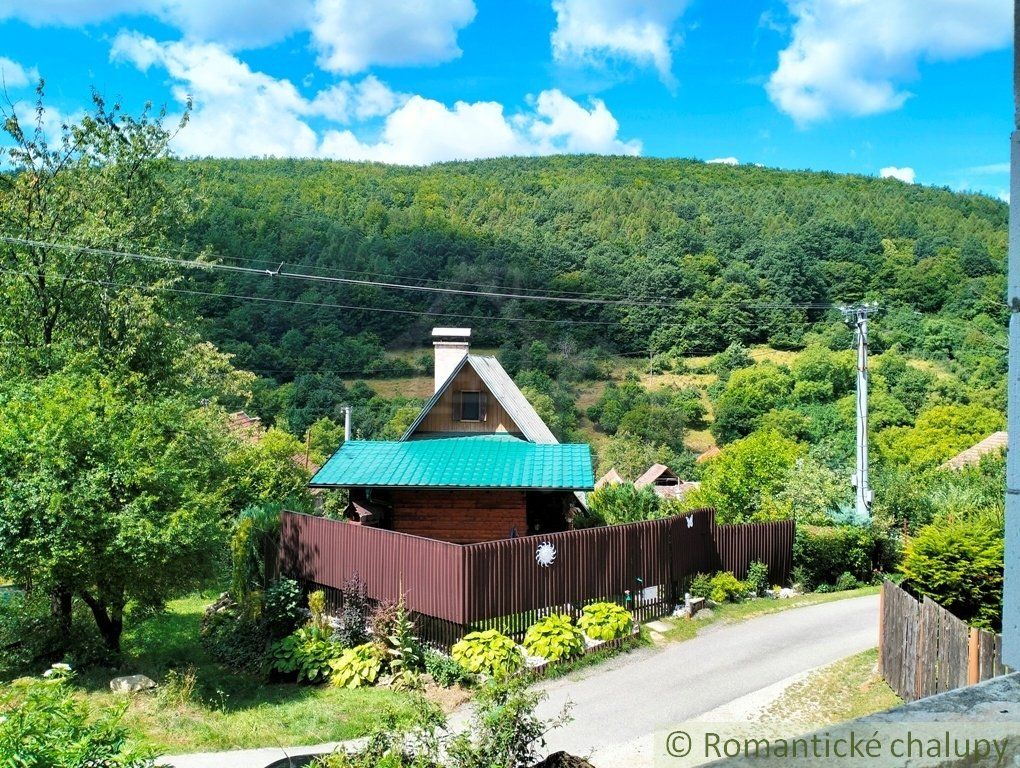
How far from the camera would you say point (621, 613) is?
593 inches

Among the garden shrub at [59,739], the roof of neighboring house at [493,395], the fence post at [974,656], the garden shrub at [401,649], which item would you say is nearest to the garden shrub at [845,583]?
the roof of neighboring house at [493,395]

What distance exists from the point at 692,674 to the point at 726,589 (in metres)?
4.87

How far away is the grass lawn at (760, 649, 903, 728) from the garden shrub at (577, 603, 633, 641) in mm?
3425

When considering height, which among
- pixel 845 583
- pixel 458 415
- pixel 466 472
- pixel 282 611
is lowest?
pixel 845 583

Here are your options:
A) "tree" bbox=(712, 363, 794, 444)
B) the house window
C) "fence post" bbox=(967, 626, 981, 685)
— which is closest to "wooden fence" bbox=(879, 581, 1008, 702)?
"fence post" bbox=(967, 626, 981, 685)

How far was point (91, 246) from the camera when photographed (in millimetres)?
20562

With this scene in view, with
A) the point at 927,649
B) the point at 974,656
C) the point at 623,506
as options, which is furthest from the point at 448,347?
the point at 974,656

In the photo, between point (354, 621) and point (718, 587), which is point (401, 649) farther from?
point (718, 587)

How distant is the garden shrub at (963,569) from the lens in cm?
1124

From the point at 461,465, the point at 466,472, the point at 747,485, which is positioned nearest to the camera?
the point at 466,472

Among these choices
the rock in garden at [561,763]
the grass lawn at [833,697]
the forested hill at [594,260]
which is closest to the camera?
the rock in garden at [561,763]

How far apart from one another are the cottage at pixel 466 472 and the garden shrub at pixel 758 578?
437 centimetres

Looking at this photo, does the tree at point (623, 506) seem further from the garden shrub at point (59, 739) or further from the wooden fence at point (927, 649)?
the garden shrub at point (59, 739)

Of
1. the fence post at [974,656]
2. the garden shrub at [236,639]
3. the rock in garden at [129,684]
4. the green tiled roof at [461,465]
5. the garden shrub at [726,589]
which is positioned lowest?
the garden shrub at [236,639]
